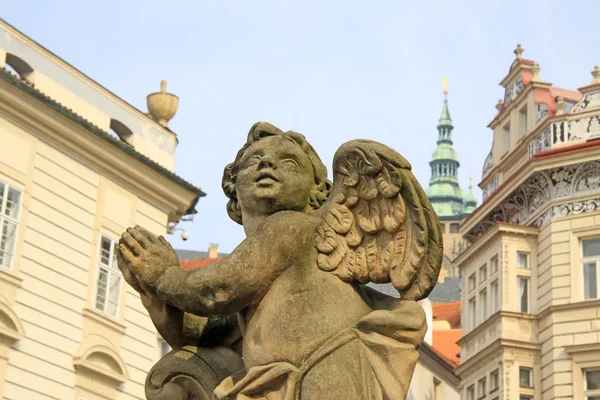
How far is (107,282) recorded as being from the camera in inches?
1141

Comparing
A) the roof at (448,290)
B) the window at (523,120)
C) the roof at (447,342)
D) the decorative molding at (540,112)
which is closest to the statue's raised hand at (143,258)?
the decorative molding at (540,112)

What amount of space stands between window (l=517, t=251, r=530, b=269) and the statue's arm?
29.4 m

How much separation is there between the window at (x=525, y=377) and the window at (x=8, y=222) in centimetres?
1381

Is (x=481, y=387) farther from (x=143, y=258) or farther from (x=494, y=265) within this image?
(x=143, y=258)

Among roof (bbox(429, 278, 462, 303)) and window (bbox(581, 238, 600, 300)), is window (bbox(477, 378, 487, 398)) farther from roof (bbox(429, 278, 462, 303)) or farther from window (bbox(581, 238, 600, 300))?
roof (bbox(429, 278, 462, 303))

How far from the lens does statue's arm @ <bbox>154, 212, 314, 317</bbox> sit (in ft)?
20.2

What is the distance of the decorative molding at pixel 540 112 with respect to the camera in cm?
3544

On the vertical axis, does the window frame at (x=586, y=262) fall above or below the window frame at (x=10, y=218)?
above

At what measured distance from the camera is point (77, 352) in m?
27.5

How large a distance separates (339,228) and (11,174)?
21.2 metres

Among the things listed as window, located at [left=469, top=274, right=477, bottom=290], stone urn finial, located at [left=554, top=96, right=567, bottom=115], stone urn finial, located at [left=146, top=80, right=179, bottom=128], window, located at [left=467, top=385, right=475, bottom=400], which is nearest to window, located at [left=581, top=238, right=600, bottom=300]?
stone urn finial, located at [left=554, top=96, right=567, bottom=115]

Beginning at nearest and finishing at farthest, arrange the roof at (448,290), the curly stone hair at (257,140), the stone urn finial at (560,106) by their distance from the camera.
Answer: the curly stone hair at (257,140)
the stone urn finial at (560,106)
the roof at (448,290)

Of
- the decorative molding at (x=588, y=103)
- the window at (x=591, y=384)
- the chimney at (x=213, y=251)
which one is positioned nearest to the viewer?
the window at (x=591, y=384)

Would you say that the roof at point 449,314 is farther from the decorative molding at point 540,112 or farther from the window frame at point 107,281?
the window frame at point 107,281
